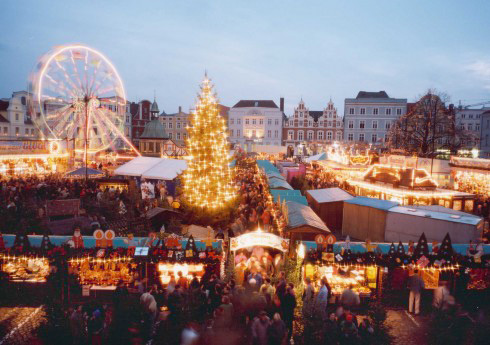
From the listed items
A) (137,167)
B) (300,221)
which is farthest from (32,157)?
(300,221)

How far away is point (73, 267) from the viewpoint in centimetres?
870

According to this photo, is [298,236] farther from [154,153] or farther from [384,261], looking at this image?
[154,153]

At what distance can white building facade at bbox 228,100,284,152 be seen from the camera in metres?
63.2

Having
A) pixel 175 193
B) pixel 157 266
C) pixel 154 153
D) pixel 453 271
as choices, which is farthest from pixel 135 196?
pixel 154 153

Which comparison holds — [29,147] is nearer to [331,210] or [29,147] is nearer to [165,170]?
[165,170]

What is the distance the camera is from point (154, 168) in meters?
21.5

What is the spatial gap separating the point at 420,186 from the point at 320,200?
555cm

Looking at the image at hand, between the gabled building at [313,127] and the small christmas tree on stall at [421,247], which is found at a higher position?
the gabled building at [313,127]

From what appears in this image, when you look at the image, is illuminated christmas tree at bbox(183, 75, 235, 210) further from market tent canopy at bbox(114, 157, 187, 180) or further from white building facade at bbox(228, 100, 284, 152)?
white building facade at bbox(228, 100, 284, 152)

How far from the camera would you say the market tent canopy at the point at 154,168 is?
2051 cm

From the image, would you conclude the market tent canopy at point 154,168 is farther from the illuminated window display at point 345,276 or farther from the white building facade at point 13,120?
the white building facade at point 13,120

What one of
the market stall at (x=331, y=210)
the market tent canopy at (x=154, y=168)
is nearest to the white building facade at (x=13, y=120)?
the market tent canopy at (x=154, y=168)

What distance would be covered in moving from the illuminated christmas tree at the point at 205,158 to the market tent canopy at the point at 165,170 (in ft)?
13.8

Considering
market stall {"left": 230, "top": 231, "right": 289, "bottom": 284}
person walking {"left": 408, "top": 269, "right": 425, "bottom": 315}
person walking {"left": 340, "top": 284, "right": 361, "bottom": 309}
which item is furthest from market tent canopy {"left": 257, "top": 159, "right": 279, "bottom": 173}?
person walking {"left": 340, "top": 284, "right": 361, "bottom": 309}
